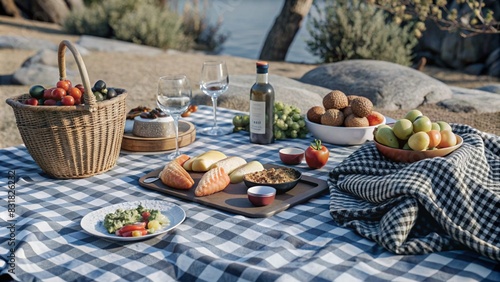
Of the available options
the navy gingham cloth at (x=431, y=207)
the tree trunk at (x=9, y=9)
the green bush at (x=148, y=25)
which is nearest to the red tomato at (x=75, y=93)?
the navy gingham cloth at (x=431, y=207)

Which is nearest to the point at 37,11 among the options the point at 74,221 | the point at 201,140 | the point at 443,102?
the point at 443,102

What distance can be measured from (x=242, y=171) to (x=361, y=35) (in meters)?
7.65

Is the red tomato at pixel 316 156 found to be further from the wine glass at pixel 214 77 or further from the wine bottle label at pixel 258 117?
the wine glass at pixel 214 77

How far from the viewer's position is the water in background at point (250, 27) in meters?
12.9

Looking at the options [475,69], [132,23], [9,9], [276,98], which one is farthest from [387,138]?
[9,9]

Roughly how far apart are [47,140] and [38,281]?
3.12 ft

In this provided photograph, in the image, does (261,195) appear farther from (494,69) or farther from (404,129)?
(494,69)

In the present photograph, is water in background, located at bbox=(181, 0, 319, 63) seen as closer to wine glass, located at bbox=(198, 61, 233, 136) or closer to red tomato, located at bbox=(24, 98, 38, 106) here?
wine glass, located at bbox=(198, 61, 233, 136)

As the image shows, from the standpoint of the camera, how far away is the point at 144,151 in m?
3.31

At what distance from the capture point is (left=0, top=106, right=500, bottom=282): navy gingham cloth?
196cm

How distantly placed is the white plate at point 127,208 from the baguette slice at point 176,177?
22 centimetres

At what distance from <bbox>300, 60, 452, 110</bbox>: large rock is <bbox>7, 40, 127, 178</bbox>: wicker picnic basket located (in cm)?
411

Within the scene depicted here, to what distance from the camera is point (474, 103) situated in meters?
6.38

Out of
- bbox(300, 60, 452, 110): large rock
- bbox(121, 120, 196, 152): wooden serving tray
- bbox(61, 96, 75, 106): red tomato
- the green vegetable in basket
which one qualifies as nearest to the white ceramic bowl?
bbox(121, 120, 196, 152): wooden serving tray
